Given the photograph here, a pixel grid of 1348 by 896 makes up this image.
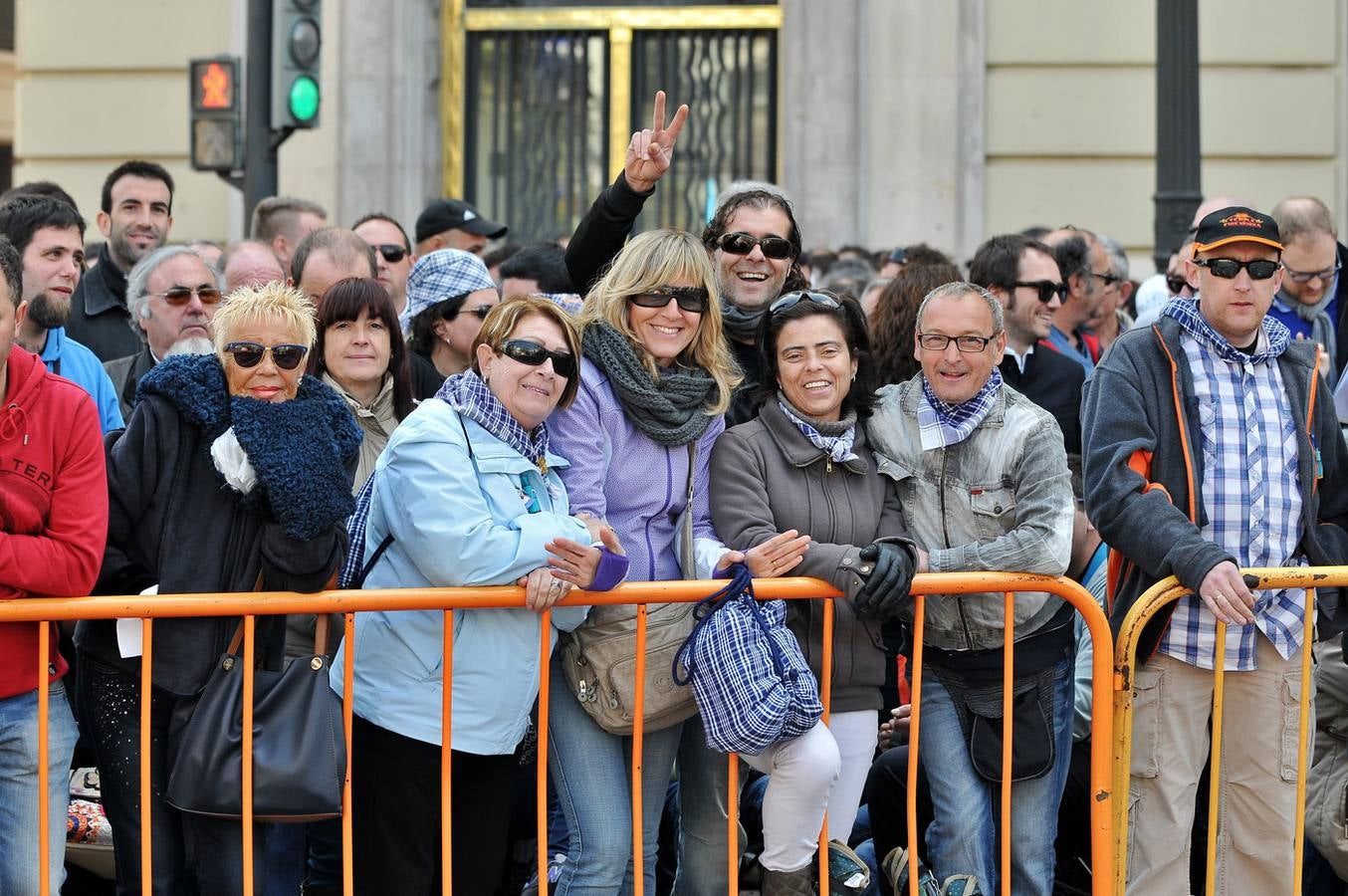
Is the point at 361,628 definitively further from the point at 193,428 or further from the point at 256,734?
the point at 193,428

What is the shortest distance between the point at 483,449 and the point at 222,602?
0.75m

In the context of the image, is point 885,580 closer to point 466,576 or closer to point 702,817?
point 702,817

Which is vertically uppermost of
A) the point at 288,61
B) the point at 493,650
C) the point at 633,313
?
the point at 288,61

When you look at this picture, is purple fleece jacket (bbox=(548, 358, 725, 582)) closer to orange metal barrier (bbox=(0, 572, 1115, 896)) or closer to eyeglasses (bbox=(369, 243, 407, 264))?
orange metal barrier (bbox=(0, 572, 1115, 896))

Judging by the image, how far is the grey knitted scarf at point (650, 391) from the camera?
452 cm

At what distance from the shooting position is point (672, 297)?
462 centimetres

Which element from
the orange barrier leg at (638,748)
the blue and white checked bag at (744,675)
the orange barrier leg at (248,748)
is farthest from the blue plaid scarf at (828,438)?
the orange barrier leg at (248,748)

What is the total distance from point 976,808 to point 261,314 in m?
2.36

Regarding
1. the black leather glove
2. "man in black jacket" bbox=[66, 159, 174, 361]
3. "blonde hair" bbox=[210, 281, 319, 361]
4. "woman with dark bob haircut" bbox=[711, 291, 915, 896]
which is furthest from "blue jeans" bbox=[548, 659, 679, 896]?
"man in black jacket" bbox=[66, 159, 174, 361]

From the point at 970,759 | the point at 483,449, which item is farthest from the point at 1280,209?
the point at 483,449

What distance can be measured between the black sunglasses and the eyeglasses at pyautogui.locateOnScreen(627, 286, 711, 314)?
1.03ft

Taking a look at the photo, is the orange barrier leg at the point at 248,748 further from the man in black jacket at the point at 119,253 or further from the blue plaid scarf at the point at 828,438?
the man in black jacket at the point at 119,253

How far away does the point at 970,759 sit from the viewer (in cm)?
473

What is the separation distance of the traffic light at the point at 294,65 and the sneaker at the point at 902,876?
19.8 feet
